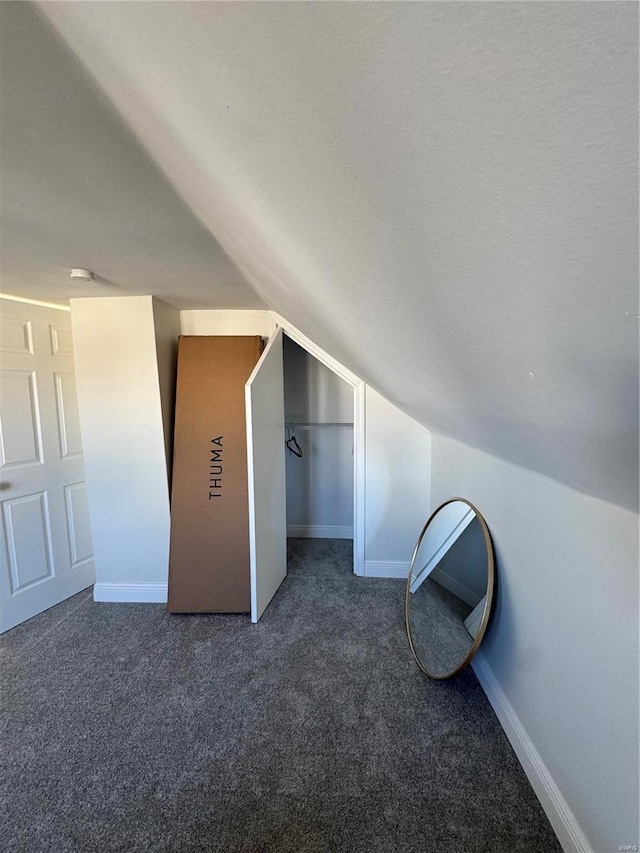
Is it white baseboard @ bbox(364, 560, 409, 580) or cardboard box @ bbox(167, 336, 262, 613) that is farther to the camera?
white baseboard @ bbox(364, 560, 409, 580)

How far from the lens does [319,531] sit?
3492 millimetres

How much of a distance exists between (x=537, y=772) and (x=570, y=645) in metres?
0.55

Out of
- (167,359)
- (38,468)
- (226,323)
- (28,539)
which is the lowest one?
(28,539)

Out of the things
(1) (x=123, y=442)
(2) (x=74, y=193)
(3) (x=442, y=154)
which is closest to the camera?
(3) (x=442, y=154)

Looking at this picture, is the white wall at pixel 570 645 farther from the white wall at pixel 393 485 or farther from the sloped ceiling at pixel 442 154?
the white wall at pixel 393 485

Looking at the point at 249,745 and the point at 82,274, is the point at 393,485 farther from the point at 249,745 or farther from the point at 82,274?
the point at 82,274

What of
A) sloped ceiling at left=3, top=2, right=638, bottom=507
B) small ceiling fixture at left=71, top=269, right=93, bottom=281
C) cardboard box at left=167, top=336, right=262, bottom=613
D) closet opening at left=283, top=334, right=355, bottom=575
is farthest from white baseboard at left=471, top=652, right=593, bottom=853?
small ceiling fixture at left=71, top=269, right=93, bottom=281

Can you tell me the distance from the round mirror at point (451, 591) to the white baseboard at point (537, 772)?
189 millimetres

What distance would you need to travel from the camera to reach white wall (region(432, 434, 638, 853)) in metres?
0.91

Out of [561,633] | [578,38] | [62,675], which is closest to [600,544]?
[561,633]

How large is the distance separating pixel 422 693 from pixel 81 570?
7.97 feet

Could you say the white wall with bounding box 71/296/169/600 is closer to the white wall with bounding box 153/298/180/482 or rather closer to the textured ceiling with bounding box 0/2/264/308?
the white wall with bounding box 153/298/180/482

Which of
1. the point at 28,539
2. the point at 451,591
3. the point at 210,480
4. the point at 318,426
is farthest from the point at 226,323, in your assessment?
the point at 451,591

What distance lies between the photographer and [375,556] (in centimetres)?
272
